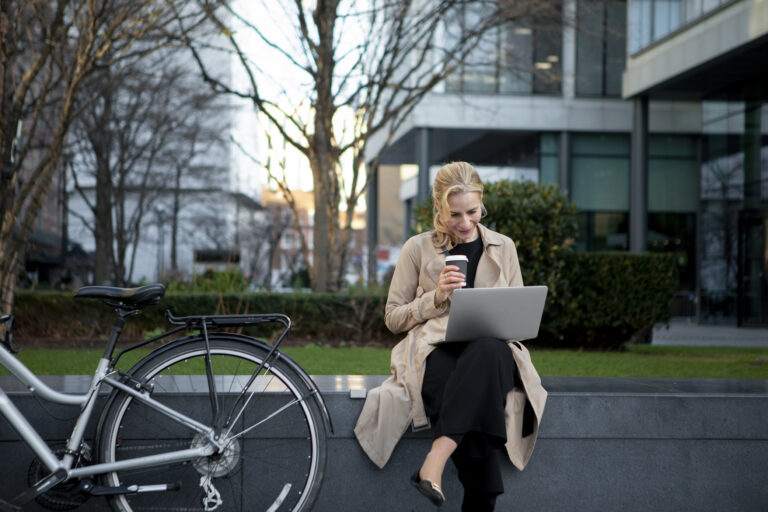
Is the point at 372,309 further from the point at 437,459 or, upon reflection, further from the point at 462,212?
the point at 437,459

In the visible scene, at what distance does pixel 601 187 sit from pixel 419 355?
2625 centimetres

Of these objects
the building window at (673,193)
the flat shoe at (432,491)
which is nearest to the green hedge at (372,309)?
the flat shoe at (432,491)

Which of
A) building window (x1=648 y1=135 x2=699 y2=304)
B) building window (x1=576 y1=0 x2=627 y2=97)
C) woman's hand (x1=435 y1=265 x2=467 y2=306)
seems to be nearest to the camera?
woman's hand (x1=435 y1=265 x2=467 y2=306)

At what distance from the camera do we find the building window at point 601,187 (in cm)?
2888

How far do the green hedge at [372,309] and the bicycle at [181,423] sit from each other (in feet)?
22.2

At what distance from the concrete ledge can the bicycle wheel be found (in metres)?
0.42

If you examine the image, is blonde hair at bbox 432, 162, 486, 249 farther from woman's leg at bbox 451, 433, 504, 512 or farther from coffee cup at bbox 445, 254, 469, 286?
woman's leg at bbox 451, 433, 504, 512

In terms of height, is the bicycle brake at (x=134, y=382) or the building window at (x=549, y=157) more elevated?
the building window at (x=549, y=157)

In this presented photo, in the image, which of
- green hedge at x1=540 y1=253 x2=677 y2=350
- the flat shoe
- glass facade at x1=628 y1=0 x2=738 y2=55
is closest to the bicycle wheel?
the flat shoe

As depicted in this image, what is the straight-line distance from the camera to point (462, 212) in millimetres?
4258

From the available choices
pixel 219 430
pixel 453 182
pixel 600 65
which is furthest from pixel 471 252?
pixel 600 65

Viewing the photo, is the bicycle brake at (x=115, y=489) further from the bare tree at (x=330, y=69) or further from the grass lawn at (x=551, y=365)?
the bare tree at (x=330, y=69)

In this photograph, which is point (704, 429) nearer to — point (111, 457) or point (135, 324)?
point (111, 457)

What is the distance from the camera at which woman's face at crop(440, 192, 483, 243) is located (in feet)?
13.9
